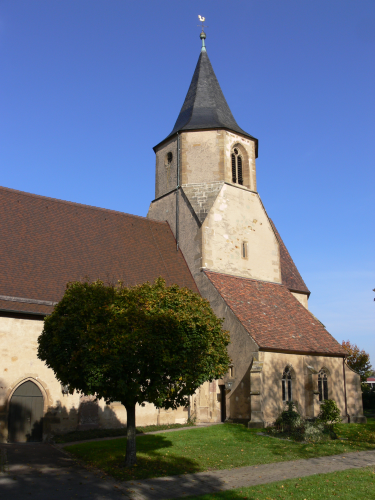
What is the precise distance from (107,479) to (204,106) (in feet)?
68.6

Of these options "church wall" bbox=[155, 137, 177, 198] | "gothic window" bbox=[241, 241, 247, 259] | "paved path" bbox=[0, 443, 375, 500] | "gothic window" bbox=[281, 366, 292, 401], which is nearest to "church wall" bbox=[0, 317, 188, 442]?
"paved path" bbox=[0, 443, 375, 500]

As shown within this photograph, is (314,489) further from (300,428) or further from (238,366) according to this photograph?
(238,366)

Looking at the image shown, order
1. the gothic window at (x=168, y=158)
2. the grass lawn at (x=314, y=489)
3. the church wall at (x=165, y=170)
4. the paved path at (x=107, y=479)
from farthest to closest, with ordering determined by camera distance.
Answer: the gothic window at (x=168, y=158)
the church wall at (x=165, y=170)
the paved path at (x=107, y=479)
the grass lawn at (x=314, y=489)

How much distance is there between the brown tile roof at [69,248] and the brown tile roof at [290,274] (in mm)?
8129

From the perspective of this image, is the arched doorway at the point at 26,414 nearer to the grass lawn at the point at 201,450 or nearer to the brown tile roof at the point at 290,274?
the grass lawn at the point at 201,450

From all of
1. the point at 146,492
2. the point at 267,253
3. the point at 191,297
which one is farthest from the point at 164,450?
the point at 267,253

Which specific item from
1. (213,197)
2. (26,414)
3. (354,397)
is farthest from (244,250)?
(26,414)

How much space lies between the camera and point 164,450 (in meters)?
13.2

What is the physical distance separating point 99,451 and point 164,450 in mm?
1820

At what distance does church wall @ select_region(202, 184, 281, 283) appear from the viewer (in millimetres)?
22656

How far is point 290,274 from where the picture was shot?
28906 millimetres

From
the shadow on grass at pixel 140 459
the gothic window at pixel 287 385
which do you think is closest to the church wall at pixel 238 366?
the gothic window at pixel 287 385

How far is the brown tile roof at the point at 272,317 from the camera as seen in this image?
63.3 feet

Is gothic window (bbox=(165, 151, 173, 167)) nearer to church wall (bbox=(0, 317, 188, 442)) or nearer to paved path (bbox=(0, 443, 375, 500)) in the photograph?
church wall (bbox=(0, 317, 188, 442))
